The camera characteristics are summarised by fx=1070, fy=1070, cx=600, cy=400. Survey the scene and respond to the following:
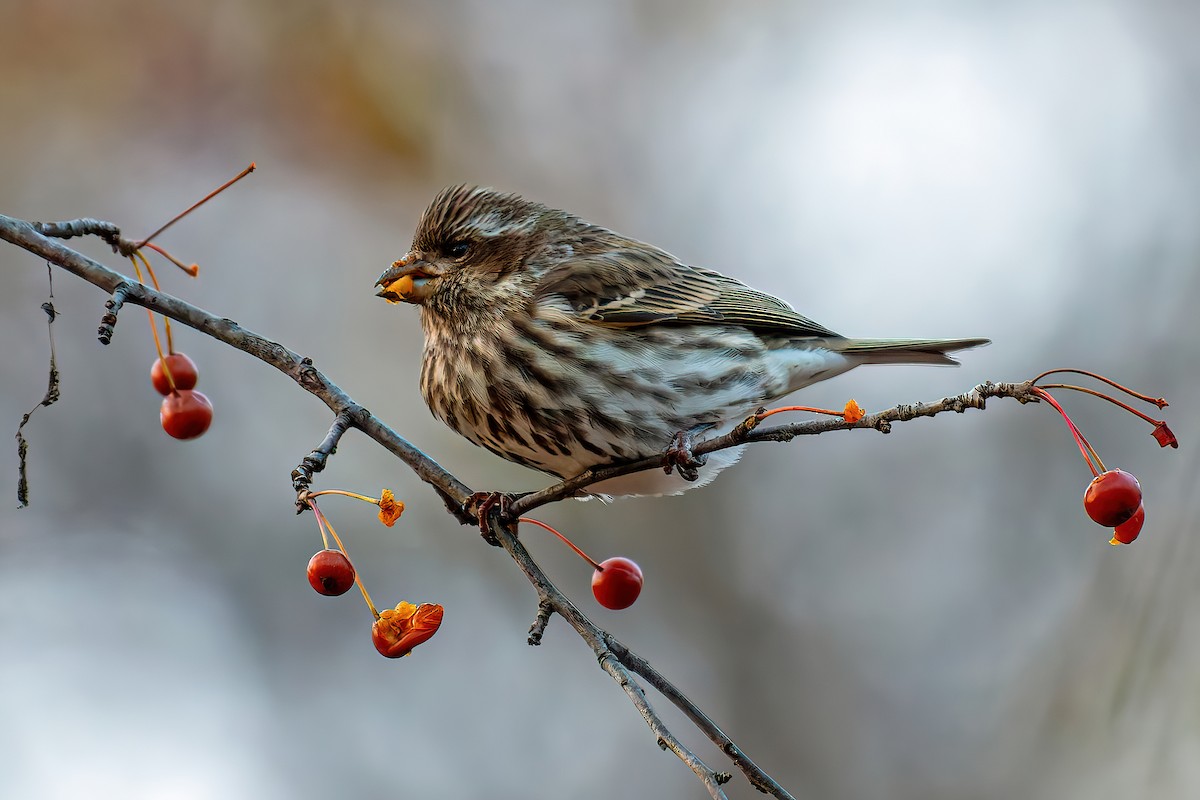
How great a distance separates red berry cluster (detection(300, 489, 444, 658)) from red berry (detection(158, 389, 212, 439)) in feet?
2.89

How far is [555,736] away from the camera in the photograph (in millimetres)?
8625

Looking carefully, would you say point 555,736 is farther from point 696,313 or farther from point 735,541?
point 696,313

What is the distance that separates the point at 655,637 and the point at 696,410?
4.37 meters

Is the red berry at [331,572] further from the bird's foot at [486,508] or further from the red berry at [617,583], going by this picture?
the red berry at [617,583]

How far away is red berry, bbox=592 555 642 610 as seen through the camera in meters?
3.69

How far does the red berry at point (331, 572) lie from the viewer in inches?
116

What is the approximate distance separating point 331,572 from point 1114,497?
2.08 meters

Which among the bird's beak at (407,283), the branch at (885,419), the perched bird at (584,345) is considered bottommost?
the branch at (885,419)

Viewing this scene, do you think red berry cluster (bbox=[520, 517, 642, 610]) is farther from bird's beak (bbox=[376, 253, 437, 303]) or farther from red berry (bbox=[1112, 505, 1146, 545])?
bird's beak (bbox=[376, 253, 437, 303])

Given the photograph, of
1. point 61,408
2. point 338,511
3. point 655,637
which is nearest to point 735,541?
point 655,637

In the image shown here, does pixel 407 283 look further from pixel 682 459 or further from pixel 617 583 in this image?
pixel 617 583

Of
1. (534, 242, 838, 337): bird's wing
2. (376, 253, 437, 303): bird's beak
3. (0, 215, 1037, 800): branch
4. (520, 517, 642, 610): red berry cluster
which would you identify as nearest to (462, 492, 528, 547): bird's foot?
(0, 215, 1037, 800): branch

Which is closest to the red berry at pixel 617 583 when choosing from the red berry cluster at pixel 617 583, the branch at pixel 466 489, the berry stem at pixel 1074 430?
the red berry cluster at pixel 617 583

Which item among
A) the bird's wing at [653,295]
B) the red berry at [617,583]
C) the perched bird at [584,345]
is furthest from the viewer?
the bird's wing at [653,295]
